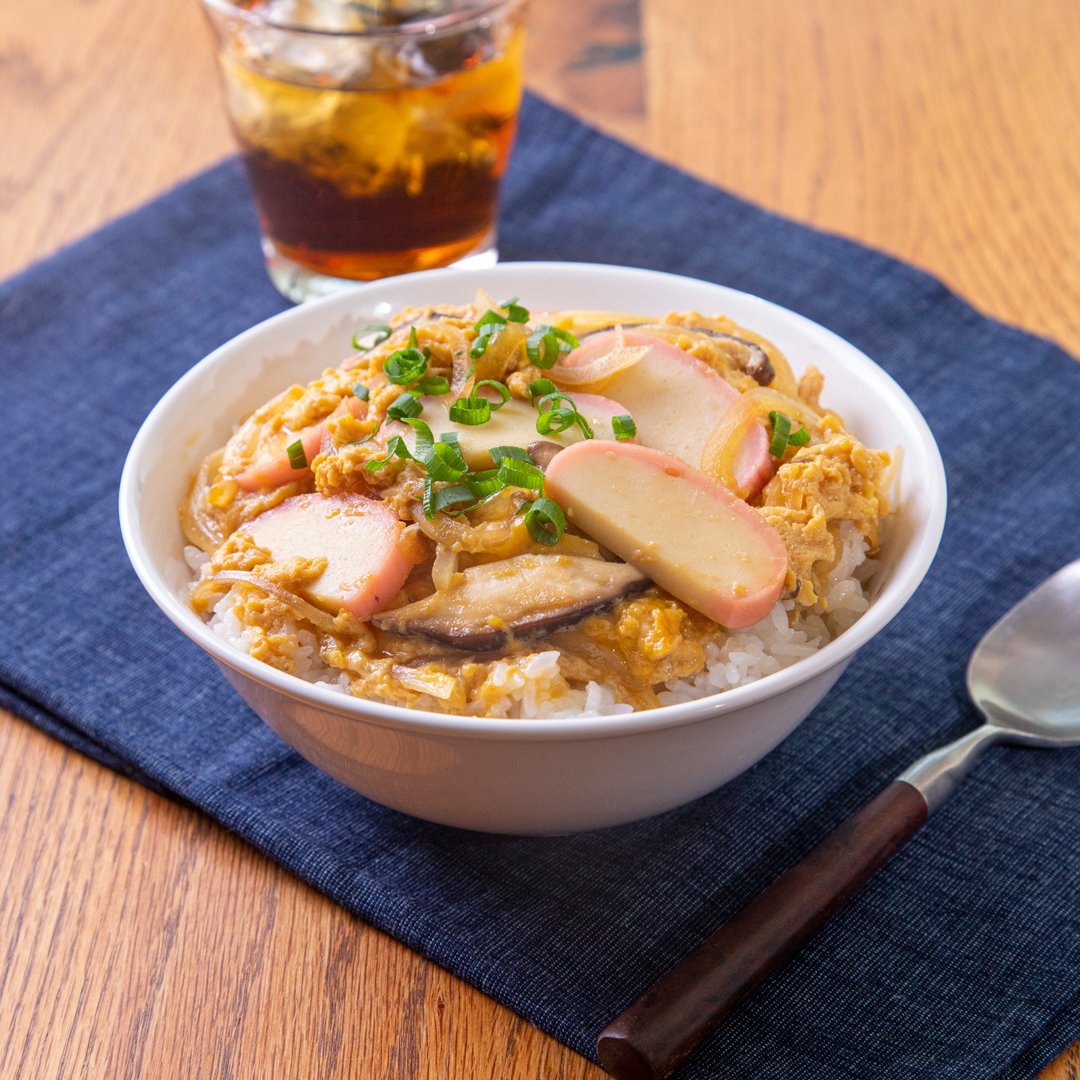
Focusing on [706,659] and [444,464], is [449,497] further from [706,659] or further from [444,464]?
[706,659]

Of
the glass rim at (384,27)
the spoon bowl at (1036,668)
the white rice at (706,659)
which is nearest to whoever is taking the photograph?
the white rice at (706,659)

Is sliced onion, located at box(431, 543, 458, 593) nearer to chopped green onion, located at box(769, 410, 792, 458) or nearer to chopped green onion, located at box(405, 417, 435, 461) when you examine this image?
chopped green onion, located at box(405, 417, 435, 461)

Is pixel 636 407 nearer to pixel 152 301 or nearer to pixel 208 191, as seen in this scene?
pixel 152 301

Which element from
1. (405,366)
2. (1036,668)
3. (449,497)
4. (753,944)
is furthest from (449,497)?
(1036,668)

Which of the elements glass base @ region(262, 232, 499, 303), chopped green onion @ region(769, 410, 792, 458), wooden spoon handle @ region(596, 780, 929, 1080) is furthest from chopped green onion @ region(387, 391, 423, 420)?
glass base @ region(262, 232, 499, 303)

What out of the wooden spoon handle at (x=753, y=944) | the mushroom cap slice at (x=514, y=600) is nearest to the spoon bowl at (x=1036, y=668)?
Result: the wooden spoon handle at (x=753, y=944)

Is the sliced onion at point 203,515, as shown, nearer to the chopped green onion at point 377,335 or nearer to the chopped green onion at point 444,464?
the chopped green onion at point 377,335
